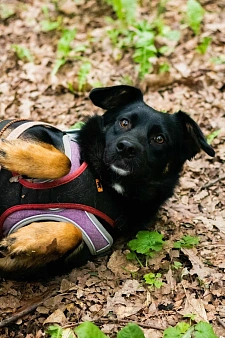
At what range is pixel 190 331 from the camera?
9.75ft

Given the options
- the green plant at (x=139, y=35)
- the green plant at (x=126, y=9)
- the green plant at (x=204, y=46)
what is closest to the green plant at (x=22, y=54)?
the green plant at (x=139, y=35)

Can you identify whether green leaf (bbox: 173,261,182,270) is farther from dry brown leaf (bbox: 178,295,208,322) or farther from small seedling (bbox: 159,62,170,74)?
small seedling (bbox: 159,62,170,74)

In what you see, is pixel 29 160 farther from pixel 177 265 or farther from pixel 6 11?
pixel 6 11

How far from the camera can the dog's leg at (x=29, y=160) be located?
3.22 meters

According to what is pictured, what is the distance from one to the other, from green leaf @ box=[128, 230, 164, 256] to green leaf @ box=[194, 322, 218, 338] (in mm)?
889

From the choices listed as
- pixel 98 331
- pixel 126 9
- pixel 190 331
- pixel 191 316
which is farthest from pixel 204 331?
pixel 126 9

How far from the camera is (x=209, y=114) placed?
550cm

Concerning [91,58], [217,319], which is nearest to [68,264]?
[217,319]

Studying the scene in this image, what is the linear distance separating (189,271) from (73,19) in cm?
482

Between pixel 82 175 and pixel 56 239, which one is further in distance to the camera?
pixel 82 175

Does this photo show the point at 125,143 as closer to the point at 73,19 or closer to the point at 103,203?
the point at 103,203

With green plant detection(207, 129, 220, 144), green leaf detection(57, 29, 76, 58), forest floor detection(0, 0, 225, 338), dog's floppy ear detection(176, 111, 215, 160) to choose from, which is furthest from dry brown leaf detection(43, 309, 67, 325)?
green leaf detection(57, 29, 76, 58)

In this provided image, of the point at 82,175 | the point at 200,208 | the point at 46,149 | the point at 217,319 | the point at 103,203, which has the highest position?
the point at 46,149

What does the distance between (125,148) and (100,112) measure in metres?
2.25
